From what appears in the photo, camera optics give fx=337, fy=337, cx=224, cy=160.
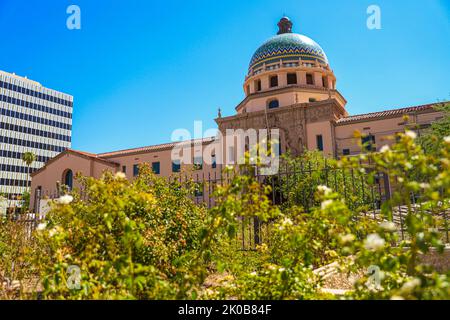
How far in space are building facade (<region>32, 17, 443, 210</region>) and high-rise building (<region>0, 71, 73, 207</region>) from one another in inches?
1006

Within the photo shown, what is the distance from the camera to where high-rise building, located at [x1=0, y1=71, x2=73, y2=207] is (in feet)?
196

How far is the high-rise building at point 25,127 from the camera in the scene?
59.8 metres

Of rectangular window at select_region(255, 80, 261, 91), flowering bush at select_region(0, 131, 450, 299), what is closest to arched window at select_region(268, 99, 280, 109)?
rectangular window at select_region(255, 80, 261, 91)

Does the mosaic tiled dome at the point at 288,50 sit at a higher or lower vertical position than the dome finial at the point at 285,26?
lower

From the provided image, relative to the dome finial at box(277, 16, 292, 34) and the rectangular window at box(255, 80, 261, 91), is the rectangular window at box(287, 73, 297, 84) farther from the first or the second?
the dome finial at box(277, 16, 292, 34)

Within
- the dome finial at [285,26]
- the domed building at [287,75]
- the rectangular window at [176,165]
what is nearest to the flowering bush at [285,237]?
the domed building at [287,75]

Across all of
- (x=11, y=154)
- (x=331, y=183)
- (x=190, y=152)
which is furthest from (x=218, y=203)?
(x=11, y=154)

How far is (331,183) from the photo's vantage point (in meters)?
15.1

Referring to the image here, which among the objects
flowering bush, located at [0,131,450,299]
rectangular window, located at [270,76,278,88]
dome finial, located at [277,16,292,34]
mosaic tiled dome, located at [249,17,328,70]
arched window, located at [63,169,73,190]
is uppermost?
dome finial, located at [277,16,292,34]

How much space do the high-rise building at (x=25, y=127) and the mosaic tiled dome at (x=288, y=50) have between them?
46.5 metres

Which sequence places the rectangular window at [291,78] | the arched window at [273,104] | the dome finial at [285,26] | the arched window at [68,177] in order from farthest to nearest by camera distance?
the dome finial at [285,26], the arched window at [68,177], the rectangular window at [291,78], the arched window at [273,104]

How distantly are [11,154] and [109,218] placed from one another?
68.6m

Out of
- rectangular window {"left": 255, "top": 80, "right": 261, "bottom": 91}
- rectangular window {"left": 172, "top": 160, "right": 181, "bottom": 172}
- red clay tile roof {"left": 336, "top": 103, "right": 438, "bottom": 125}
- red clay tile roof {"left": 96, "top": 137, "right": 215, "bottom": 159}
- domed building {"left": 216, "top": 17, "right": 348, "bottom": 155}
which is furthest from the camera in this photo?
rectangular window {"left": 172, "top": 160, "right": 181, "bottom": 172}

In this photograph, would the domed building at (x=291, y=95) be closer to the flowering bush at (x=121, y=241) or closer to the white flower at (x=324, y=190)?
the flowering bush at (x=121, y=241)
